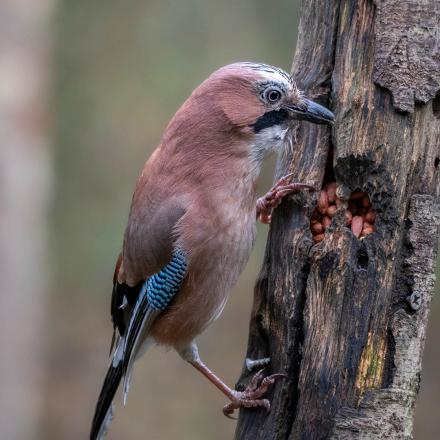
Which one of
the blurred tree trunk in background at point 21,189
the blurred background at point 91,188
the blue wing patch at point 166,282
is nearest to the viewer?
the blue wing patch at point 166,282

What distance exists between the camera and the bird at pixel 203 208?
397 cm

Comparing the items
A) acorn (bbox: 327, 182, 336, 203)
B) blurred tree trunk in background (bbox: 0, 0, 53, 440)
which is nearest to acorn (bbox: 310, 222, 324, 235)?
acorn (bbox: 327, 182, 336, 203)

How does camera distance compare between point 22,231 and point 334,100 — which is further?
point 22,231

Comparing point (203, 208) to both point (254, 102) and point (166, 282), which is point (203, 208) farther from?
point (254, 102)

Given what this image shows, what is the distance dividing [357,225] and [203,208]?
89cm

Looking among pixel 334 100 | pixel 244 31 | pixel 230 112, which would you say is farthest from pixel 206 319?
pixel 244 31

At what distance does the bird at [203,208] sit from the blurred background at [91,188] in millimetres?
4377

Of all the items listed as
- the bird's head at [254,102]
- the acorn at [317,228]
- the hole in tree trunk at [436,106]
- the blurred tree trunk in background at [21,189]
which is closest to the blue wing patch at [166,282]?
the bird's head at [254,102]

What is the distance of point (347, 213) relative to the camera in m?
3.58

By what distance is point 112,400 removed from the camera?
4617mm

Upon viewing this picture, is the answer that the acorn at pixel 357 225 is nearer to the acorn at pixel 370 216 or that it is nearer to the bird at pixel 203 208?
the acorn at pixel 370 216

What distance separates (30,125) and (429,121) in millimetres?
5847

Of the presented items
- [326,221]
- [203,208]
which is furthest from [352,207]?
[203,208]

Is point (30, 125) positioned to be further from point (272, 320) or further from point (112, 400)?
point (272, 320)
